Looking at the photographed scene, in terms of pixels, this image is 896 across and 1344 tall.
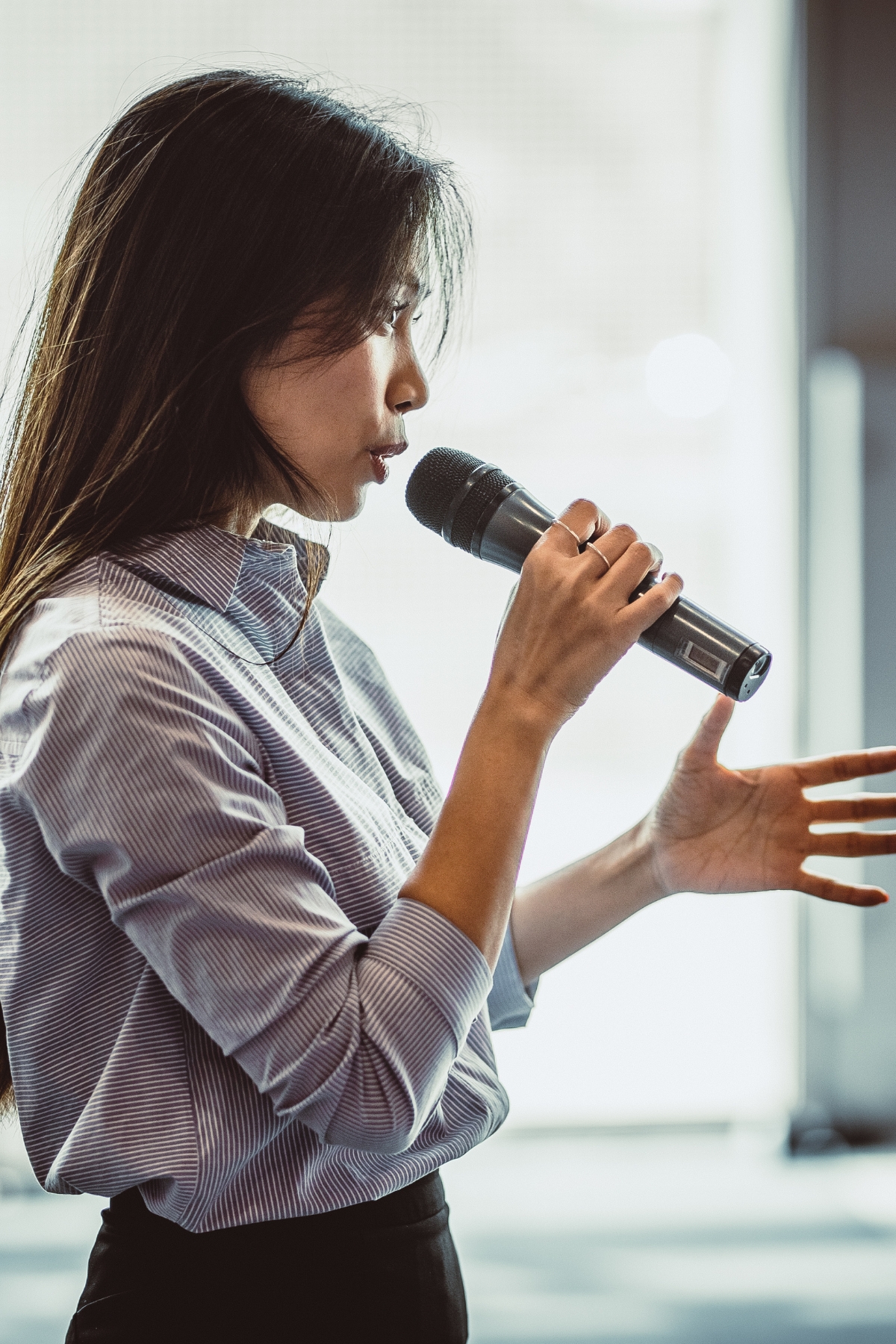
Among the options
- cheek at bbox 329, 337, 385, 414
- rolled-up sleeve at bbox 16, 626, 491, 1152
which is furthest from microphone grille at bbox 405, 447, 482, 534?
rolled-up sleeve at bbox 16, 626, 491, 1152

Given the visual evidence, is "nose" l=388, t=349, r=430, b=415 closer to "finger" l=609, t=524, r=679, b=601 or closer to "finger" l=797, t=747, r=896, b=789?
"finger" l=609, t=524, r=679, b=601

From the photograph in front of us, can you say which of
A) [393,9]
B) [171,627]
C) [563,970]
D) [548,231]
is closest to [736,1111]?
[563,970]

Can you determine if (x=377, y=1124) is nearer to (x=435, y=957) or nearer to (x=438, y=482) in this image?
(x=435, y=957)

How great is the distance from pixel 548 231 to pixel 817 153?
0.58 meters

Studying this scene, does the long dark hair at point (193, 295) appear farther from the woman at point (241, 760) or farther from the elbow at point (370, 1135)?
the elbow at point (370, 1135)

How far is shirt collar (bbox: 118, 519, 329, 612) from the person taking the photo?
81 centimetres

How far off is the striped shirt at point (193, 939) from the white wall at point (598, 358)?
1.42 m

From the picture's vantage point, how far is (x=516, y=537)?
943mm

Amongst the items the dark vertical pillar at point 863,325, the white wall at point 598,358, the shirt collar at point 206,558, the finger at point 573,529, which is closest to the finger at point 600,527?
the finger at point 573,529

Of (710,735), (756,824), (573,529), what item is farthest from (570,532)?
(756,824)

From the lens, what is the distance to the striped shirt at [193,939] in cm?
68

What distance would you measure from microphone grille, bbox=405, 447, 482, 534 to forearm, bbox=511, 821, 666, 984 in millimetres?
371

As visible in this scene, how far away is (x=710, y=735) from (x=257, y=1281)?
1.91ft

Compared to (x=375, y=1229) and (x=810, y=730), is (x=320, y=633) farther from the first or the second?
(x=810, y=730)
